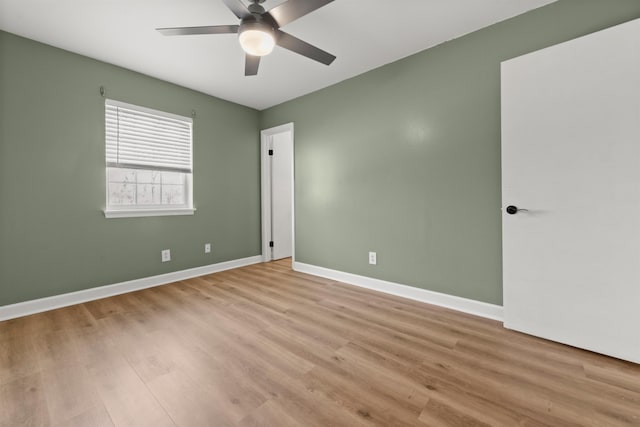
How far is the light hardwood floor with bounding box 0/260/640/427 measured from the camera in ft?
4.03

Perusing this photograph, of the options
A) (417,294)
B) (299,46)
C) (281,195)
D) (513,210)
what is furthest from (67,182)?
(513,210)

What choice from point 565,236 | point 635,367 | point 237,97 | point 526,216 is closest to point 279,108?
point 237,97

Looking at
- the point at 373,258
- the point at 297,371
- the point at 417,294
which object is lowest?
the point at 297,371

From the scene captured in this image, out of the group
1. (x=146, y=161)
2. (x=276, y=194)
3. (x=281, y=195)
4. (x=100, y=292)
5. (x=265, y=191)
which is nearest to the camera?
(x=100, y=292)

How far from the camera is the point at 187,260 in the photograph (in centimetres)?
342

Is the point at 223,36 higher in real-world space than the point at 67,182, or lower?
higher

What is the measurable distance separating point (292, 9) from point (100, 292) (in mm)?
3145

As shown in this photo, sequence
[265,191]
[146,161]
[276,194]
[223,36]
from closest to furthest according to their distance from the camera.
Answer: [223,36] < [146,161] < [265,191] < [276,194]

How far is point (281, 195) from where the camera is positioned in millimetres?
4559

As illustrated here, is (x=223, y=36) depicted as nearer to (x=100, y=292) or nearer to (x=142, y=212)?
(x=142, y=212)

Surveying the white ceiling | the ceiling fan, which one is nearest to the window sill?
the white ceiling

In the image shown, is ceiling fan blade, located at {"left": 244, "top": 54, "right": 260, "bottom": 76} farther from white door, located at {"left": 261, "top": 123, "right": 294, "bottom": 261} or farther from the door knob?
the door knob

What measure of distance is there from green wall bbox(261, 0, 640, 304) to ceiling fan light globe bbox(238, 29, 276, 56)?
1.44 metres

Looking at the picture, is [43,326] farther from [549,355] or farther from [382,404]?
[549,355]
